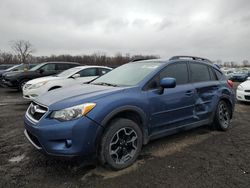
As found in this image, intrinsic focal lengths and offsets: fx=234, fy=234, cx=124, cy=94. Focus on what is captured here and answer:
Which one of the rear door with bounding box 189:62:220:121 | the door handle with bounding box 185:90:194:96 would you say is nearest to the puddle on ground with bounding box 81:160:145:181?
the door handle with bounding box 185:90:194:96

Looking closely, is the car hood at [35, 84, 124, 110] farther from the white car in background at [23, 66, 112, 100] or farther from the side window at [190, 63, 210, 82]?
the white car in background at [23, 66, 112, 100]

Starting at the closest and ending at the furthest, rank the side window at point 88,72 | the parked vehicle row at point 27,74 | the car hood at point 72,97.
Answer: the car hood at point 72,97, the side window at point 88,72, the parked vehicle row at point 27,74

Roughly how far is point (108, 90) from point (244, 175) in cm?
215

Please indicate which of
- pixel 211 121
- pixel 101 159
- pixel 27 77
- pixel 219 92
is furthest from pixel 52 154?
pixel 27 77

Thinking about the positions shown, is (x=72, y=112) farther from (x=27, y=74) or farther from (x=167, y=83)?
(x=27, y=74)

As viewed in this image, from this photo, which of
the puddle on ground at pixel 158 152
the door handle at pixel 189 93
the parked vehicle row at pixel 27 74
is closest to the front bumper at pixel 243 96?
the puddle on ground at pixel 158 152

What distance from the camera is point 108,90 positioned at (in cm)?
338

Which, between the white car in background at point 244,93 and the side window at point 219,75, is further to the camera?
the white car in background at point 244,93

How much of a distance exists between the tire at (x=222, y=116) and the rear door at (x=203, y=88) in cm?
30

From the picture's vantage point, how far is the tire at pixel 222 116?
16.0 feet

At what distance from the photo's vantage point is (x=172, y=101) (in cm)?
385

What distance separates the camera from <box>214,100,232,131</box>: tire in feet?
16.0

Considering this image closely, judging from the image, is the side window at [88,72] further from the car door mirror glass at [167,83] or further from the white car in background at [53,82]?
the car door mirror glass at [167,83]

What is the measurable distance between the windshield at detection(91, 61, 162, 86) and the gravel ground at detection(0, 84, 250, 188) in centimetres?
121
